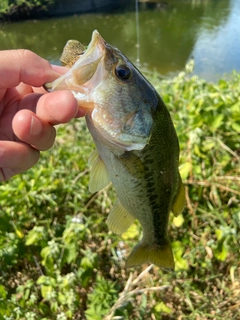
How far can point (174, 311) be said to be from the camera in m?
2.46

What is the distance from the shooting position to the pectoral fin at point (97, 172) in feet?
5.02

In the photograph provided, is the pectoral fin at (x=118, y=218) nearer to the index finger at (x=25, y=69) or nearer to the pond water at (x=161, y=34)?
the index finger at (x=25, y=69)

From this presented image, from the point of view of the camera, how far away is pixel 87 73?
1.26 meters

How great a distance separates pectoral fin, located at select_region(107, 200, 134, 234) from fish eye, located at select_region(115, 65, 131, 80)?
67 cm

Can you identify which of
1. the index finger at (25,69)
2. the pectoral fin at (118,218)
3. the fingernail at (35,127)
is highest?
the index finger at (25,69)

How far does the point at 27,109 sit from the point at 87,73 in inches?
14.9

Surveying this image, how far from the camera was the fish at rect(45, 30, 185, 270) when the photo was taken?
1.28 meters

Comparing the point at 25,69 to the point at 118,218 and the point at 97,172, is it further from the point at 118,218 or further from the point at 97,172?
the point at 118,218

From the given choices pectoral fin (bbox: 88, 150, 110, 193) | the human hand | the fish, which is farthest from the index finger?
pectoral fin (bbox: 88, 150, 110, 193)

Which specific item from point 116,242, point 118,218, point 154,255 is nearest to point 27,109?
point 118,218

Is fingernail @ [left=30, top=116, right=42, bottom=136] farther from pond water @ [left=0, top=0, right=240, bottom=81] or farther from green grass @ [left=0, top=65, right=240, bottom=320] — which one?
pond water @ [left=0, top=0, right=240, bottom=81]

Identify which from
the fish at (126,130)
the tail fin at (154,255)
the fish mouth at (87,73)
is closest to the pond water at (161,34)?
the tail fin at (154,255)

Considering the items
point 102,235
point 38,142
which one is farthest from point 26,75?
point 102,235

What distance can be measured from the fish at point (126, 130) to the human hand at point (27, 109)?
9 cm
